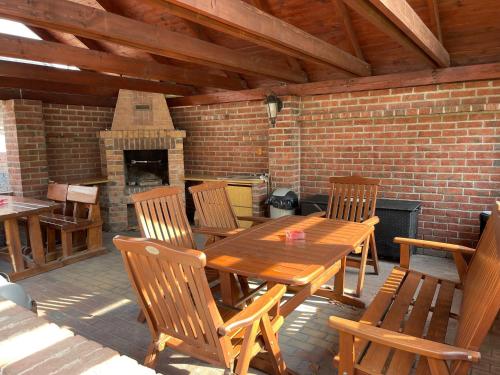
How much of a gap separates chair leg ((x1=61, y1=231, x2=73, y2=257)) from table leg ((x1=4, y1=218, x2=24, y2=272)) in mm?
508

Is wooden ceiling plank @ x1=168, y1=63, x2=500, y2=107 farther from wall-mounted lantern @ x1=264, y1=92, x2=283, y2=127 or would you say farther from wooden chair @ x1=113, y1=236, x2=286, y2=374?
wooden chair @ x1=113, y1=236, x2=286, y2=374

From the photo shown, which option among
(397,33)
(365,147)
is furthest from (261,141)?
(397,33)

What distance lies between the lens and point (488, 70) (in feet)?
13.0

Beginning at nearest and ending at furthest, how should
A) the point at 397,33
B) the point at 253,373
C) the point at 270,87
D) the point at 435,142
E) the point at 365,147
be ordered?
the point at 253,373
the point at 397,33
the point at 435,142
the point at 365,147
the point at 270,87

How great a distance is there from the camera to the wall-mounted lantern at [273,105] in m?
5.17

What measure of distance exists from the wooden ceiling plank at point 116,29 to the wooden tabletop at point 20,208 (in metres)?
2.06

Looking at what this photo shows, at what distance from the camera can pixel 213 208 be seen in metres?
3.67

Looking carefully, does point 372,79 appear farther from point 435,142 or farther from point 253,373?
point 253,373

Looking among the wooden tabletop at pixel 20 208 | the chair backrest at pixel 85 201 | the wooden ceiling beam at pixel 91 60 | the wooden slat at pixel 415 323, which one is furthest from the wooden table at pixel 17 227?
the wooden slat at pixel 415 323

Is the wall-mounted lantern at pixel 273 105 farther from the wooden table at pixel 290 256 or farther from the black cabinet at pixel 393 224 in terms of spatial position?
the wooden table at pixel 290 256

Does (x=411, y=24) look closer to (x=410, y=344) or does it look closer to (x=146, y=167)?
(x=410, y=344)

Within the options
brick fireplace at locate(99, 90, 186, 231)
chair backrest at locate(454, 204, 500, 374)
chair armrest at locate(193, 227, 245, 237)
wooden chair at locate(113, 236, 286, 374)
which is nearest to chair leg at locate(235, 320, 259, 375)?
wooden chair at locate(113, 236, 286, 374)

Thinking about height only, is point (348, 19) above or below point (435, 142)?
above

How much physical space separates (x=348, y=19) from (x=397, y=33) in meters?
1.05
